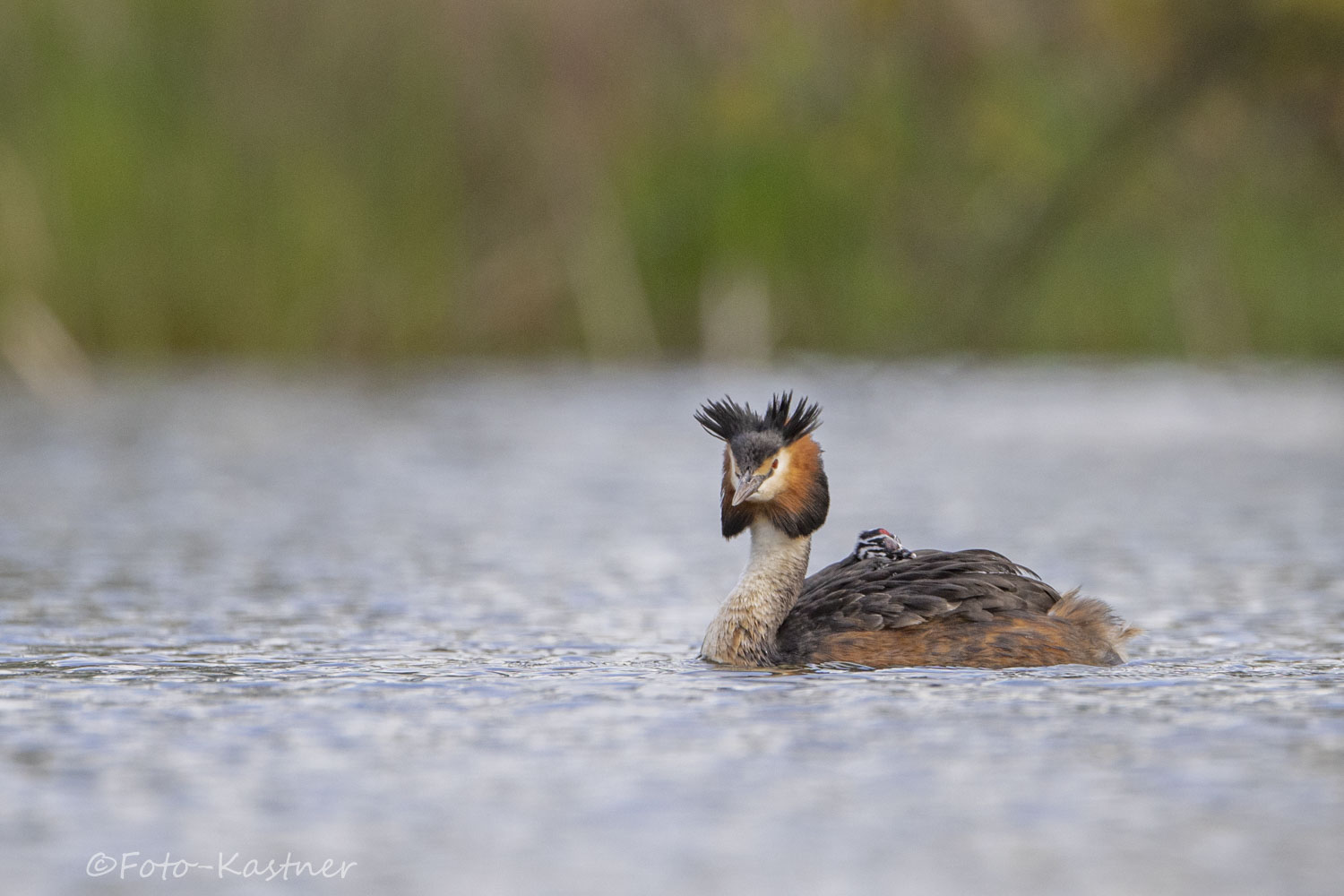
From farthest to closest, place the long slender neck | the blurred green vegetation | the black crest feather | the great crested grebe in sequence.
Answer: the blurred green vegetation
the black crest feather
the long slender neck
the great crested grebe

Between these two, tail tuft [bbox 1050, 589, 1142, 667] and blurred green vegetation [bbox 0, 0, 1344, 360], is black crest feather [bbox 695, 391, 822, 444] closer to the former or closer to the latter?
tail tuft [bbox 1050, 589, 1142, 667]

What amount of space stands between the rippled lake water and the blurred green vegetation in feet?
17.2

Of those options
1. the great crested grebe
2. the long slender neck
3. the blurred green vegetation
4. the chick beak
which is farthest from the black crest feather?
the blurred green vegetation

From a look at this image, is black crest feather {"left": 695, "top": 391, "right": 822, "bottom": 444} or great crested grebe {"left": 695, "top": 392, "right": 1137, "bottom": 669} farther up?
black crest feather {"left": 695, "top": 391, "right": 822, "bottom": 444}

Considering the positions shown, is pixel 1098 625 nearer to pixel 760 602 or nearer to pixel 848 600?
pixel 848 600

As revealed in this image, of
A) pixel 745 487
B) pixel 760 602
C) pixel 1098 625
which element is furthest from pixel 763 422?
pixel 1098 625

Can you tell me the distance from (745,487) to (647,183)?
61.7ft

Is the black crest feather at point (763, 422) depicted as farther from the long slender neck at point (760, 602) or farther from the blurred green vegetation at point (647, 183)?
the blurred green vegetation at point (647, 183)

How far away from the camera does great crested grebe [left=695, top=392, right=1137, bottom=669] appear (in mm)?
9383

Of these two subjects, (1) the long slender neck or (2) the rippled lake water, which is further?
(1) the long slender neck

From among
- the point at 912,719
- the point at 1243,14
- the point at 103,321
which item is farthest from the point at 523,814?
the point at 103,321

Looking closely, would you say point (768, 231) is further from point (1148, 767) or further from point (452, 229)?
point (1148, 767)

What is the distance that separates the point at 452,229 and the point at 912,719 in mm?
20373

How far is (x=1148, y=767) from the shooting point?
7.30 m
